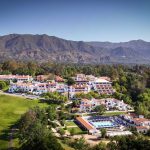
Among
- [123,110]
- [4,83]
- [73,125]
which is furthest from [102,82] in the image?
[73,125]

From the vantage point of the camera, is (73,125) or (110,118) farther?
(110,118)

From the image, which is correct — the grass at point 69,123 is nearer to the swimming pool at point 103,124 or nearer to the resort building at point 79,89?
the swimming pool at point 103,124

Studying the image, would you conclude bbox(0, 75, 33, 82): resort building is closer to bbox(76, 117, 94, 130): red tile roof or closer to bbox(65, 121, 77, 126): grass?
bbox(76, 117, 94, 130): red tile roof

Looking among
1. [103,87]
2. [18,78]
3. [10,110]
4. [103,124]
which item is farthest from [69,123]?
[18,78]

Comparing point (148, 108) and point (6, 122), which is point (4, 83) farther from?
point (148, 108)

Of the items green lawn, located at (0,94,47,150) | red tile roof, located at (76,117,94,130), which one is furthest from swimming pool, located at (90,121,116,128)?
green lawn, located at (0,94,47,150)

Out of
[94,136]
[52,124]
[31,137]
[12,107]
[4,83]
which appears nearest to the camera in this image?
[31,137]

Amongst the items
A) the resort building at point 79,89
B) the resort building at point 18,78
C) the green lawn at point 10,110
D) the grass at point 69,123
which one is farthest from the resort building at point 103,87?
the grass at point 69,123

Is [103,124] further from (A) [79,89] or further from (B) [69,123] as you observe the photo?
(A) [79,89]
